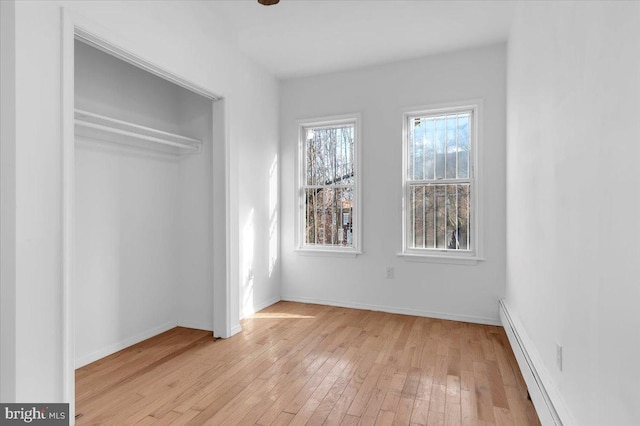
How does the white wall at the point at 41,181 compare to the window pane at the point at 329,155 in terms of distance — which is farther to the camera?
the window pane at the point at 329,155

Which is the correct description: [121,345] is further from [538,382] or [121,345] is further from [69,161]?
[538,382]

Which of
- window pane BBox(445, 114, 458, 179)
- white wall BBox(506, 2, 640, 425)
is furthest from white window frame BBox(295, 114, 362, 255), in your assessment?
white wall BBox(506, 2, 640, 425)

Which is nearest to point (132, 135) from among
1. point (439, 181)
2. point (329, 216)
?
point (329, 216)

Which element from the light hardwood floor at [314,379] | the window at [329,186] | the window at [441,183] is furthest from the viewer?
the window at [329,186]

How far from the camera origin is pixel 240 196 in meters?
3.89

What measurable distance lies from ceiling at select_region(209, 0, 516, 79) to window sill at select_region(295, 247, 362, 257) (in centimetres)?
223

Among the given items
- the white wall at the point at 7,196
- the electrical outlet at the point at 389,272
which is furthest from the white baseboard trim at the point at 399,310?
the white wall at the point at 7,196

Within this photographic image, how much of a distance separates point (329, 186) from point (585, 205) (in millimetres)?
3262

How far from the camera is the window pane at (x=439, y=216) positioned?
4.03 m

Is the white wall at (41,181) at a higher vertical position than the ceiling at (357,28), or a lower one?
lower

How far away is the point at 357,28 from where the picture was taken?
3.49 metres

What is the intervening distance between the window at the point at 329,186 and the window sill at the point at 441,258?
2.08 ft

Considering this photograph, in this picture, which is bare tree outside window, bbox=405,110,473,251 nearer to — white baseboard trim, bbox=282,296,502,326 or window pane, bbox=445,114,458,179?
window pane, bbox=445,114,458,179

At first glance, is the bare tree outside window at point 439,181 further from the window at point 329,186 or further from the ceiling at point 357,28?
the ceiling at point 357,28
